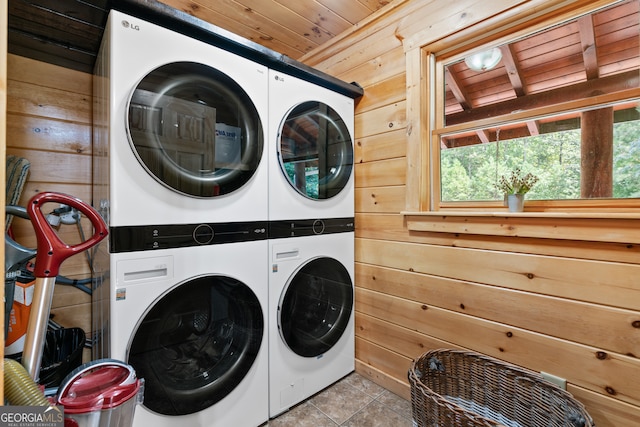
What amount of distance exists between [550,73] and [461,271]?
0.97m

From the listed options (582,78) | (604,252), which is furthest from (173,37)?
(604,252)

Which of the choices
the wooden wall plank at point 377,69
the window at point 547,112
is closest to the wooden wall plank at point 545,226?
the window at point 547,112

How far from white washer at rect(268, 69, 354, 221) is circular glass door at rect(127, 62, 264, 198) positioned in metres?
0.14

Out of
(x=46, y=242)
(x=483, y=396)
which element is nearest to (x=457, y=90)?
(x=483, y=396)

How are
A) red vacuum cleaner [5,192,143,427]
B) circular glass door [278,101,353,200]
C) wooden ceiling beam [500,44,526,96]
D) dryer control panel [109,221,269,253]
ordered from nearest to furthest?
1. red vacuum cleaner [5,192,143,427]
2. dryer control panel [109,221,269,253]
3. wooden ceiling beam [500,44,526,96]
4. circular glass door [278,101,353,200]

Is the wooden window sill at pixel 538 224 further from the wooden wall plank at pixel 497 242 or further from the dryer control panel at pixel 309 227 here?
the dryer control panel at pixel 309 227

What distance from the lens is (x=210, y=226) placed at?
3.93 feet

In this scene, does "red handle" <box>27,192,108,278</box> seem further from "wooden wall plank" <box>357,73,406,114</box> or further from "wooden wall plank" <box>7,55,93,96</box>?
"wooden wall plank" <box>357,73,406,114</box>

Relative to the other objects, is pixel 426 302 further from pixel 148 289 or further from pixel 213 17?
pixel 213 17

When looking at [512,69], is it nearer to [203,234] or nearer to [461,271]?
[461,271]

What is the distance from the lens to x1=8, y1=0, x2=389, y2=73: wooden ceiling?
45.3 inches

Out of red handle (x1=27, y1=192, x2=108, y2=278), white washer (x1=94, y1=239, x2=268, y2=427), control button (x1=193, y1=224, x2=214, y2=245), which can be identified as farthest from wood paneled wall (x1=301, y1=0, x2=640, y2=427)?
red handle (x1=27, y1=192, x2=108, y2=278)

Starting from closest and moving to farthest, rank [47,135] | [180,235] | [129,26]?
[129,26] < [180,235] < [47,135]

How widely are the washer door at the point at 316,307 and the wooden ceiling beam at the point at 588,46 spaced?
143 cm
